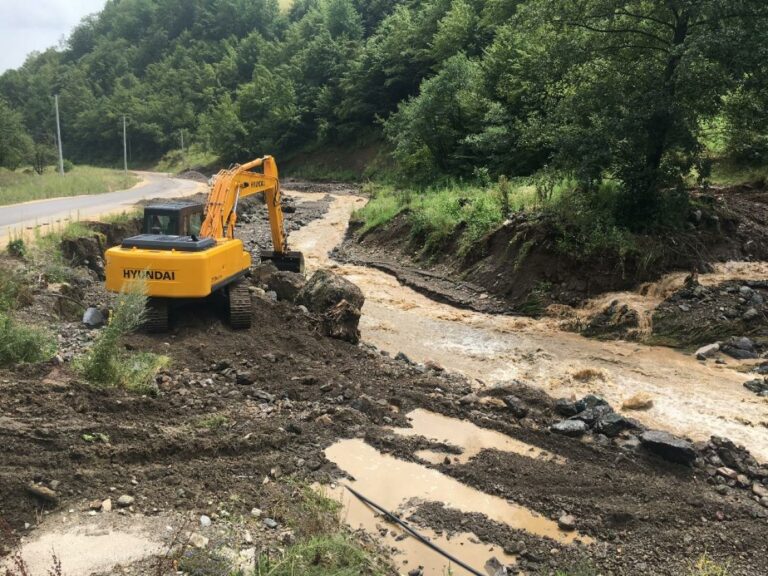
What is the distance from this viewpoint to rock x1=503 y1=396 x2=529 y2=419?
27.7 ft

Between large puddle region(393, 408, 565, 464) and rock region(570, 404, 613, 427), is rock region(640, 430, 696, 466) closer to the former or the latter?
rock region(570, 404, 613, 427)

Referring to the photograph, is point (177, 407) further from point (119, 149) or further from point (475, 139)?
point (119, 149)

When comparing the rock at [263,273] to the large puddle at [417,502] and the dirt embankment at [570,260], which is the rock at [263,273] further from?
the large puddle at [417,502]

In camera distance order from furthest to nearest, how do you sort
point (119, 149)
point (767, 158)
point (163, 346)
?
point (119, 149), point (767, 158), point (163, 346)

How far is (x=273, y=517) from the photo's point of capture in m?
5.35

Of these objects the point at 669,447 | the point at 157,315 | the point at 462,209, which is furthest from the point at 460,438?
the point at 462,209

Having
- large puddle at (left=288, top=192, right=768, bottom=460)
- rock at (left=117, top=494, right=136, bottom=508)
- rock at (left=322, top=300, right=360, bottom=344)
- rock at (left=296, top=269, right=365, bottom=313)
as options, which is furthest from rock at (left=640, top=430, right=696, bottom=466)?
rock at (left=296, top=269, right=365, bottom=313)

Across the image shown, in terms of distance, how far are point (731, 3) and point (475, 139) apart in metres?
12.5

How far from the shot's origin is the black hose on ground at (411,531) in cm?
502

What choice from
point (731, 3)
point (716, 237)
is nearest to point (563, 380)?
point (716, 237)

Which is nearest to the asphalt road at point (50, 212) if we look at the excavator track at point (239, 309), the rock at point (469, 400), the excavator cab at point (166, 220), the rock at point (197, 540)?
the excavator cab at point (166, 220)

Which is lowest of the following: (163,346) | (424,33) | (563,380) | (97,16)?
(563,380)

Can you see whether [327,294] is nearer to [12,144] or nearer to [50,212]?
[50,212]

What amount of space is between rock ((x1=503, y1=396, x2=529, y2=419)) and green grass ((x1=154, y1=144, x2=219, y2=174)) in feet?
224
